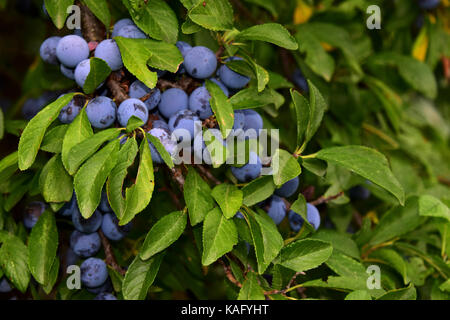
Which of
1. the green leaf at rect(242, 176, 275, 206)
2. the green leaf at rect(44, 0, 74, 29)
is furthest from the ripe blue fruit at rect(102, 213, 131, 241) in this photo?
the green leaf at rect(44, 0, 74, 29)

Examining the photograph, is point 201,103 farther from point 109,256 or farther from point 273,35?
point 109,256

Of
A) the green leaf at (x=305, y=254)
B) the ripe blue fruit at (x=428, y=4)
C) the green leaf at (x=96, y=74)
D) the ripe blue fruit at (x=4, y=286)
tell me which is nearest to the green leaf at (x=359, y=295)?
the green leaf at (x=305, y=254)

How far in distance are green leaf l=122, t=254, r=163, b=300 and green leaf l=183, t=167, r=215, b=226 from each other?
0.40 ft

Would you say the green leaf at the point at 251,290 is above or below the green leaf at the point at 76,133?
below

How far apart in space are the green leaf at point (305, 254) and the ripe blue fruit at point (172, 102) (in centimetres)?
29

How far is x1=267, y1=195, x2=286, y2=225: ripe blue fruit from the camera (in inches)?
35.8

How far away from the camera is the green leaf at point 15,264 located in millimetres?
879

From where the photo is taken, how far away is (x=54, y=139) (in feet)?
2.72

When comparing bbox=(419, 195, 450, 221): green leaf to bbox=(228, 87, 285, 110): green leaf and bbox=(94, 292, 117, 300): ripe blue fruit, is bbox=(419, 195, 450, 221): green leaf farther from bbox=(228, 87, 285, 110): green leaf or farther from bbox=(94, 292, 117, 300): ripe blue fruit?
bbox=(94, 292, 117, 300): ripe blue fruit

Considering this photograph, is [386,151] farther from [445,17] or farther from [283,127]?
[445,17]

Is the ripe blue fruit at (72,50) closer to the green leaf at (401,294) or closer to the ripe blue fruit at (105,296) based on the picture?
the ripe blue fruit at (105,296)

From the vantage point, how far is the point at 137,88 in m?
0.84

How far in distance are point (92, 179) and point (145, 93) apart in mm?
181

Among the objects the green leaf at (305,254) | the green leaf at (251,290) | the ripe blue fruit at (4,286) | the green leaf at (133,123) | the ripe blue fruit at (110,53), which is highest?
the ripe blue fruit at (110,53)
